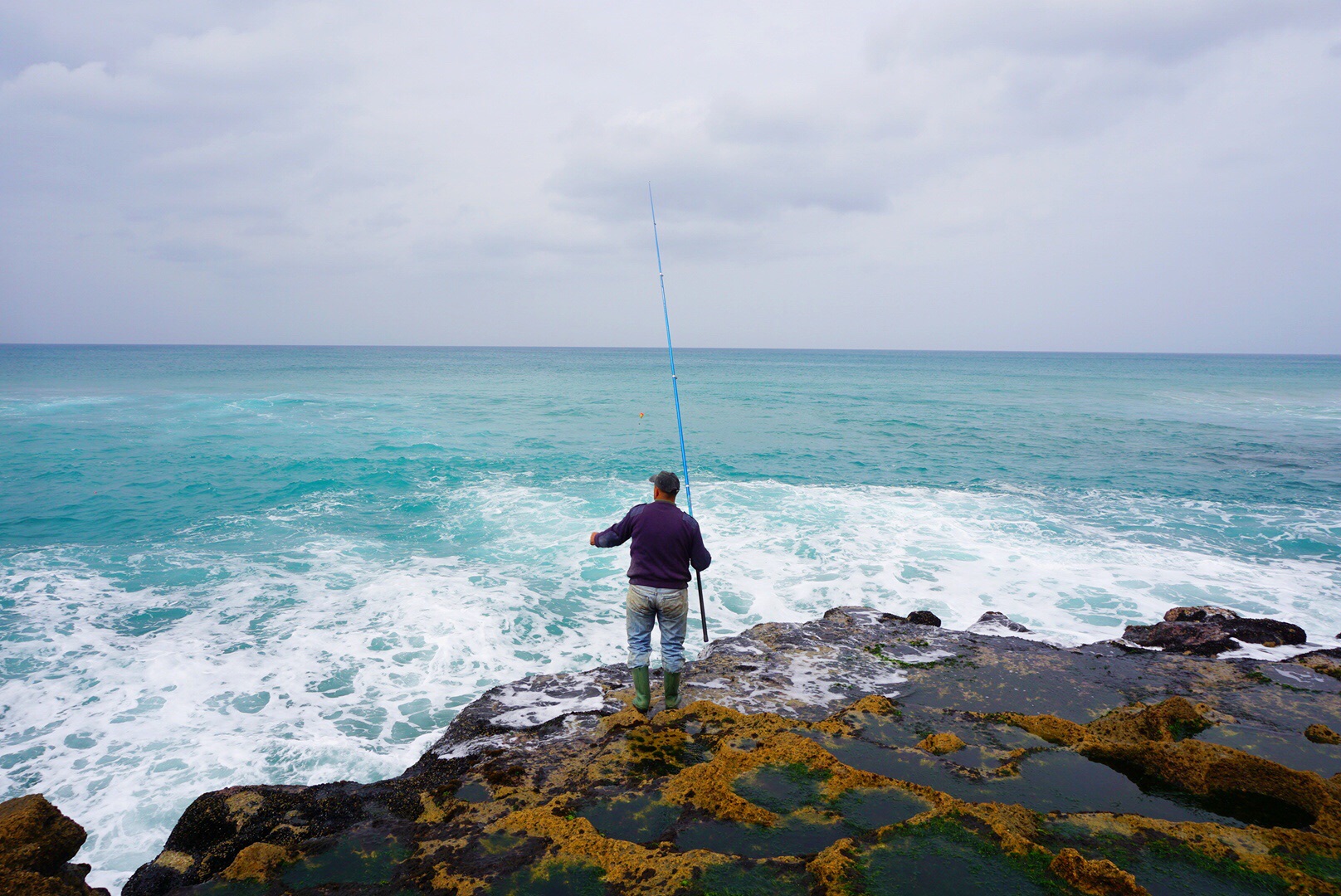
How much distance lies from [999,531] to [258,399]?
38.2 meters

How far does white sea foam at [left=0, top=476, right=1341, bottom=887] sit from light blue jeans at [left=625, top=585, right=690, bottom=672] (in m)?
0.95

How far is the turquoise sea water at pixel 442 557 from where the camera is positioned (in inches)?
234

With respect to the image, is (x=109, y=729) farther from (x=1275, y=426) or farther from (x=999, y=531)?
(x=1275, y=426)

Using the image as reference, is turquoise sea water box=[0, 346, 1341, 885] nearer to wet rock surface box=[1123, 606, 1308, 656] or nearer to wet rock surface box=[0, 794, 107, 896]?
wet rock surface box=[1123, 606, 1308, 656]

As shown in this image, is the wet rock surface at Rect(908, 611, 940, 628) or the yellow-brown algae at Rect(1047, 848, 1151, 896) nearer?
the yellow-brown algae at Rect(1047, 848, 1151, 896)

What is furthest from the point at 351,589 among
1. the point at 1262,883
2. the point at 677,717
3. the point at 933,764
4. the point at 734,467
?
the point at 734,467

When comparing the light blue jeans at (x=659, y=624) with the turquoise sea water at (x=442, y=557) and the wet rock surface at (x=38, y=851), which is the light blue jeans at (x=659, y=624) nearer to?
the turquoise sea water at (x=442, y=557)

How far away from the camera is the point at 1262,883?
9.86 feet

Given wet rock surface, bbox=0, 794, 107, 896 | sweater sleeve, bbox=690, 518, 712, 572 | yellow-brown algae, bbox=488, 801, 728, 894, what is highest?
sweater sleeve, bbox=690, 518, 712, 572

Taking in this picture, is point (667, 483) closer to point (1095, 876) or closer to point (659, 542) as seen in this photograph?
point (659, 542)

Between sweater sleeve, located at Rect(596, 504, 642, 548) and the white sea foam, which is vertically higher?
sweater sleeve, located at Rect(596, 504, 642, 548)

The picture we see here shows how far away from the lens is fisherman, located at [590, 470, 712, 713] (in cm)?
504

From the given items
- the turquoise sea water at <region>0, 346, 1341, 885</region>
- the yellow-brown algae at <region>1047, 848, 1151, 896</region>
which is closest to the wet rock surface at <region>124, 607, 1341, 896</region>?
the yellow-brown algae at <region>1047, 848, 1151, 896</region>

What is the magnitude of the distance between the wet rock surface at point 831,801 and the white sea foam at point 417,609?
0.87m
